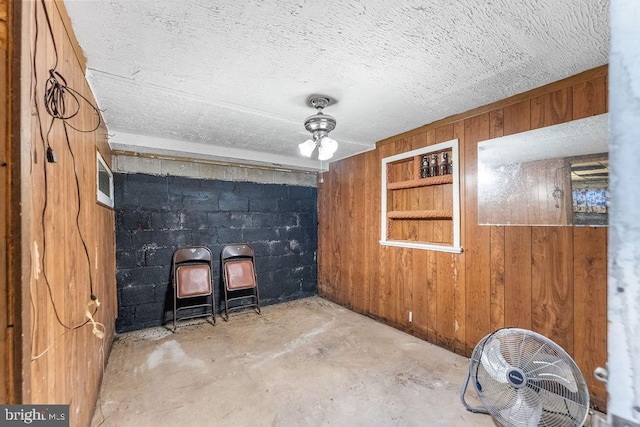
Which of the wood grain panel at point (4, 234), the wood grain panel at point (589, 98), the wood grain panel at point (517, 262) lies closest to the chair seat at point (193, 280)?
the wood grain panel at point (4, 234)

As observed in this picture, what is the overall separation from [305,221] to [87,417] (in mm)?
3089

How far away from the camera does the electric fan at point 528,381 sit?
1330 millimetres

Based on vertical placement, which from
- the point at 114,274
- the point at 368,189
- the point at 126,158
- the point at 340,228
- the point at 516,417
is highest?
the point at 126,158

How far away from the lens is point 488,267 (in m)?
2.20

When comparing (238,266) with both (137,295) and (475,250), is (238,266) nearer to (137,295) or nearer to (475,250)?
(137,295)

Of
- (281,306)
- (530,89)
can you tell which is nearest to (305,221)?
(281,306)

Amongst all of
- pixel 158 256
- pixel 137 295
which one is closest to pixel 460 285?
pixel 158 256

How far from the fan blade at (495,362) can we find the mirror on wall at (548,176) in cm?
93

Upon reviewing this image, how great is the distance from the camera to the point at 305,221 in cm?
427

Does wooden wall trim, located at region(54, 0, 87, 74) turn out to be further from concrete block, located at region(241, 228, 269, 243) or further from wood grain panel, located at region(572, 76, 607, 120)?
wood grain panel, located at region(572, 76, 607, 120)

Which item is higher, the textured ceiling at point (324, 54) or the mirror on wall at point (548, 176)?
the textured ceiling at point (324, 54)

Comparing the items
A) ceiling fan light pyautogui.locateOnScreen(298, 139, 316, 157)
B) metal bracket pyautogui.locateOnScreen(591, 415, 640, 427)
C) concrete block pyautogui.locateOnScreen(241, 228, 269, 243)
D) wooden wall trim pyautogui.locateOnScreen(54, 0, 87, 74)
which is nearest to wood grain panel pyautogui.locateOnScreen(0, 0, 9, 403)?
wooden wall trim pyautogui.locateOnScreen(54, 0, 87, 74)

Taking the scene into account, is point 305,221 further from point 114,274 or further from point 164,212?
point 114,274

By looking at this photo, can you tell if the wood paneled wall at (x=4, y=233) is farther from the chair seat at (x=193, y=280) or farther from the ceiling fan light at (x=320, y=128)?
the chair seat at (x=193, y=280)
